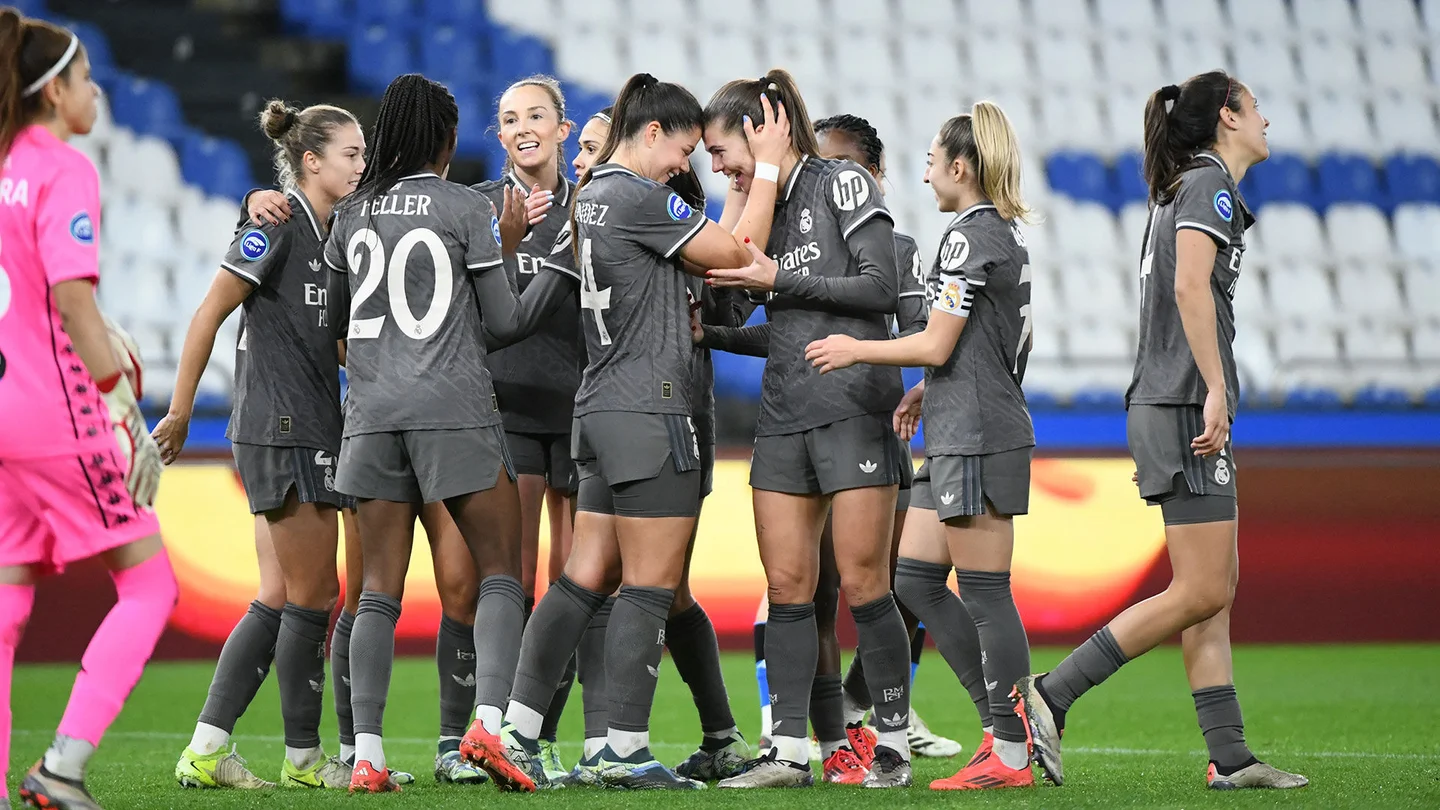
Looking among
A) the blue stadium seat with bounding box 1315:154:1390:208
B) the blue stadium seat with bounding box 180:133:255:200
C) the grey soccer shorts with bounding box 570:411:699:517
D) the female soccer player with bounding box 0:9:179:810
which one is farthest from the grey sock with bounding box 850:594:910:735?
the blue stadium seat with bounding box 1315:154:1390:208

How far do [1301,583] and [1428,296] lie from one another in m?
5.50

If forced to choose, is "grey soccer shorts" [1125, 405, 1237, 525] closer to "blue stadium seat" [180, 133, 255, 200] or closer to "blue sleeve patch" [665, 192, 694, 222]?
"blue sleeve patch" [665, 192, 694, 222]

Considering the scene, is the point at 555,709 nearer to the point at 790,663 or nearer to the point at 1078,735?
the point at 790,663

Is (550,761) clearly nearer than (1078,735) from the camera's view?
Yes

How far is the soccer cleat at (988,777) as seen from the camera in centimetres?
444

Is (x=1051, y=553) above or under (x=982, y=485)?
under

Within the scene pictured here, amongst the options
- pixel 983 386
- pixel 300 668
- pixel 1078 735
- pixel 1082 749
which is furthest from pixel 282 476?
pixel 1078 735

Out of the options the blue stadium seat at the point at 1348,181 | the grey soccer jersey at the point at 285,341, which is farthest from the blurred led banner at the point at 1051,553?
the blue stadium seat at the point at 1348,181

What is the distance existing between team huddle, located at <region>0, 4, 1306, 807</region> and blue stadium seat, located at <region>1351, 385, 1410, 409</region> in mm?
7304

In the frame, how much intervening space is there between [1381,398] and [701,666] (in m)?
8.35

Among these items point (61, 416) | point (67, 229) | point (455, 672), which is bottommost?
point (455, 672)

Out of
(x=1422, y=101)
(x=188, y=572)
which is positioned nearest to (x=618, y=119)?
(x=188, y=572)

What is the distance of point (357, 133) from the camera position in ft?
16.9

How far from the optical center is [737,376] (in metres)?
11.8
